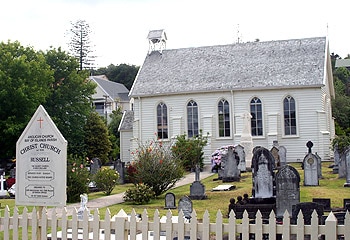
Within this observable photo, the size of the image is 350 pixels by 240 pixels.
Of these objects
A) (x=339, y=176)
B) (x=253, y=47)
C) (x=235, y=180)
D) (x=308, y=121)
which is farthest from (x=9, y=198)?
(x=253, y=47)

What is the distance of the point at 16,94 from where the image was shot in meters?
33.9

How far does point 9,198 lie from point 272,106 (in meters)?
21.2

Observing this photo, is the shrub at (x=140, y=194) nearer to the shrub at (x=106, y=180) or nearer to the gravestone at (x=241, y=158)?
the shrub at (x=106, y=180)

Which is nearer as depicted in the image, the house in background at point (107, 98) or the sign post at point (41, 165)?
the sign post at point (41, 165)

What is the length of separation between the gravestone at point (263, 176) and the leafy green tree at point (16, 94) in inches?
850

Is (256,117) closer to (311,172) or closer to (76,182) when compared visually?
(311,172)

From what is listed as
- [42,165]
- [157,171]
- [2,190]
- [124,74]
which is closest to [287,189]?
[157,171]

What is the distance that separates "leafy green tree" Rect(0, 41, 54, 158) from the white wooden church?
7.34 metres

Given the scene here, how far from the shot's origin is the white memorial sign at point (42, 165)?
7.80 meters

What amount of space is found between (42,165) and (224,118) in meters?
29.6

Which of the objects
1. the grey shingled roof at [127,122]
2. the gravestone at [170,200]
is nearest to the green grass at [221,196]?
the gravestone at [170,200]

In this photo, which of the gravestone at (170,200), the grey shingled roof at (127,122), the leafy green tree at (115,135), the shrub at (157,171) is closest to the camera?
the gravestone at (170,200)

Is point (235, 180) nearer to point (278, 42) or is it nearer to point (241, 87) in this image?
point (241, 87)

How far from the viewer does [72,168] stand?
19.0 metres
